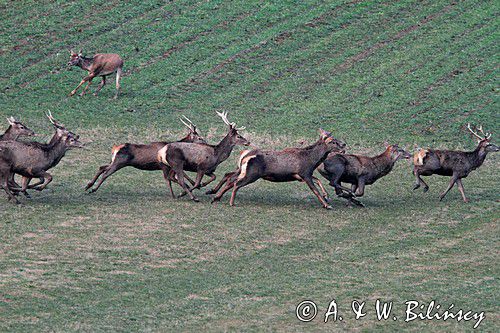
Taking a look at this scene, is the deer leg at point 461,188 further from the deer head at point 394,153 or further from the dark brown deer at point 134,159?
the dark brown deer at point 134,159

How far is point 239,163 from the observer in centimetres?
1964

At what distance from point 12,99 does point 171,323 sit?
1832 cm

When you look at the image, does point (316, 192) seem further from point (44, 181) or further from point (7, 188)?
point (7, 188)

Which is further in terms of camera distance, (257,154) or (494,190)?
(494,190)

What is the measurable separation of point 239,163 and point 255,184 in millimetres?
1945

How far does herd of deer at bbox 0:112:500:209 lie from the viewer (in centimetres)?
1903

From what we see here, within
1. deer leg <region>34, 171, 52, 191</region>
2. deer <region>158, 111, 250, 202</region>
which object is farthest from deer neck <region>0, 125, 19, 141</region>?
deer <region>158, 111, 250, 202</region>

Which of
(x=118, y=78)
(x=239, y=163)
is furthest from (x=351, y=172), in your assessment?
(x=118, y=78)

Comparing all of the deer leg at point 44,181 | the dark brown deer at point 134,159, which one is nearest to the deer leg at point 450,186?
the dark brown deer at point 134,159

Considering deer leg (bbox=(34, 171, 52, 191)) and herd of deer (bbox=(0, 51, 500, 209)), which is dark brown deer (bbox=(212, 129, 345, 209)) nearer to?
herd of deer (bbox=(0, 51, 500, 209))

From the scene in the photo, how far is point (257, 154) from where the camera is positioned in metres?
19.3

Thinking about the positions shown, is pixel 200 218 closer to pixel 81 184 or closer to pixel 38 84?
pixel 81 184

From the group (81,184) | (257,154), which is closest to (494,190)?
(257,154)

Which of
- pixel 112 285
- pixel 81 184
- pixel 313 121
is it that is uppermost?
pixel 112 285
